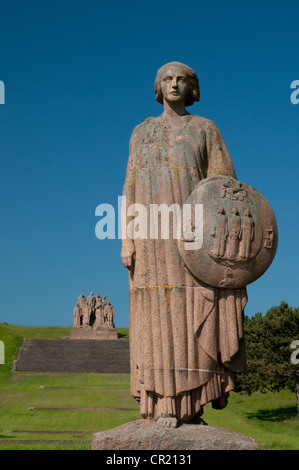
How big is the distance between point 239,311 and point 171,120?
2692 millimetres

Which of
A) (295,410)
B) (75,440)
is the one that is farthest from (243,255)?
(295,410)

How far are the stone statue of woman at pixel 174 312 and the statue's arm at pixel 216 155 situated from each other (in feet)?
0.06

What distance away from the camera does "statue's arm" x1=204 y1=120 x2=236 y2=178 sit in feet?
24.6

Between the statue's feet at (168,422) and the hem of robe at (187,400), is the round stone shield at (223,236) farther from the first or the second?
the statue's feet at (168,422)

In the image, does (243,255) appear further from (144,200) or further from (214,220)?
(144,200)

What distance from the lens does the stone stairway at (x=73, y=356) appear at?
3691cm

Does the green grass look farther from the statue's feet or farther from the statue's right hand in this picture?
the statue's right hand

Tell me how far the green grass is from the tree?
4.18 ft

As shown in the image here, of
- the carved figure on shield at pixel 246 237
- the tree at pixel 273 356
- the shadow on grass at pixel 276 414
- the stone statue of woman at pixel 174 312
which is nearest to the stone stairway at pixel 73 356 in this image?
the shadow on grass at pixel 276 414

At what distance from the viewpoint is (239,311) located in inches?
275

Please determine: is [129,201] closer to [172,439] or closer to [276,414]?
[172,439]

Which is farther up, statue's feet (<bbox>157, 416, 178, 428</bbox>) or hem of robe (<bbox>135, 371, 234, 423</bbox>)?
hem of robe (<bbox>135, 371, 234, 423</bbox>)

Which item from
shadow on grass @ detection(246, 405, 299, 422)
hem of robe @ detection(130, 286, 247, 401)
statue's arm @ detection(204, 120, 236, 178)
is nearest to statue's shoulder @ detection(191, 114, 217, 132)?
statue's arm @ detection(204, 120, 236, 178)

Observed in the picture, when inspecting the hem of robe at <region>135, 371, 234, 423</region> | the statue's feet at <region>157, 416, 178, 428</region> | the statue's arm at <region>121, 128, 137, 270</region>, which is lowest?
the statue's feet at <region>157, 416, 178, 428</region>
